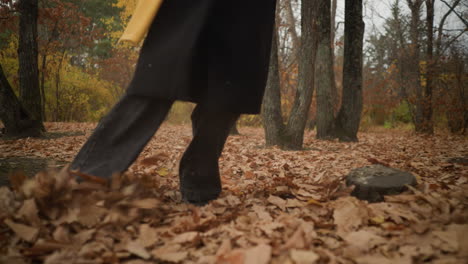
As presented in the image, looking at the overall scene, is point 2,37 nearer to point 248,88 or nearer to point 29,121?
point 29,121

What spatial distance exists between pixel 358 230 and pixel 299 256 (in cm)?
45

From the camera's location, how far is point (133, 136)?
1363 millimetres

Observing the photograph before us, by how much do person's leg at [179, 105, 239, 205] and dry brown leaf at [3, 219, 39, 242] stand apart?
0.74 meters

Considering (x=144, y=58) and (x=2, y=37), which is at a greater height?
(x=2, y=37)

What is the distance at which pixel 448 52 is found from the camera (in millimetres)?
8594

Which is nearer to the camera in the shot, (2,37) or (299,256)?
(299,256)

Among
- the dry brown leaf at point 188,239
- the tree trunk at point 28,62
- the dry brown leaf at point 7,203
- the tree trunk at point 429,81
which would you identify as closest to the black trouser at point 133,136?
the dry brown leaf at point 7,203

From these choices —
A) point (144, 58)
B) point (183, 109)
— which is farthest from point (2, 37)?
point (144, 58)

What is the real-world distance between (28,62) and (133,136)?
6.13 metres

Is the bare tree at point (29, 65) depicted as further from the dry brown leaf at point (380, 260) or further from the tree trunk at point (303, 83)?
the dry brown leaf at point (380, 260)

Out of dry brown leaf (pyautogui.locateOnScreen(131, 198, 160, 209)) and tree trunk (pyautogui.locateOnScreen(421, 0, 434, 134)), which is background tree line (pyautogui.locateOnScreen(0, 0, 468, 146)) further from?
dry brown leaf (pyautogui.locateOnScreen(131, 198, 160, 209))

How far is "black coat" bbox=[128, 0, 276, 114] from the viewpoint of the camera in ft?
4.30

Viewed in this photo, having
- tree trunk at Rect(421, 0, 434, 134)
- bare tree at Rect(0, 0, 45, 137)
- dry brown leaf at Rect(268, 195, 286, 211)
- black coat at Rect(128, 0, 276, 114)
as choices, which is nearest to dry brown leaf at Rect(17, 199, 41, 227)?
black coat at Rect(128, 0, 276, 114)

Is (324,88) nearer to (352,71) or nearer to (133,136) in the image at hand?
(352,71)
